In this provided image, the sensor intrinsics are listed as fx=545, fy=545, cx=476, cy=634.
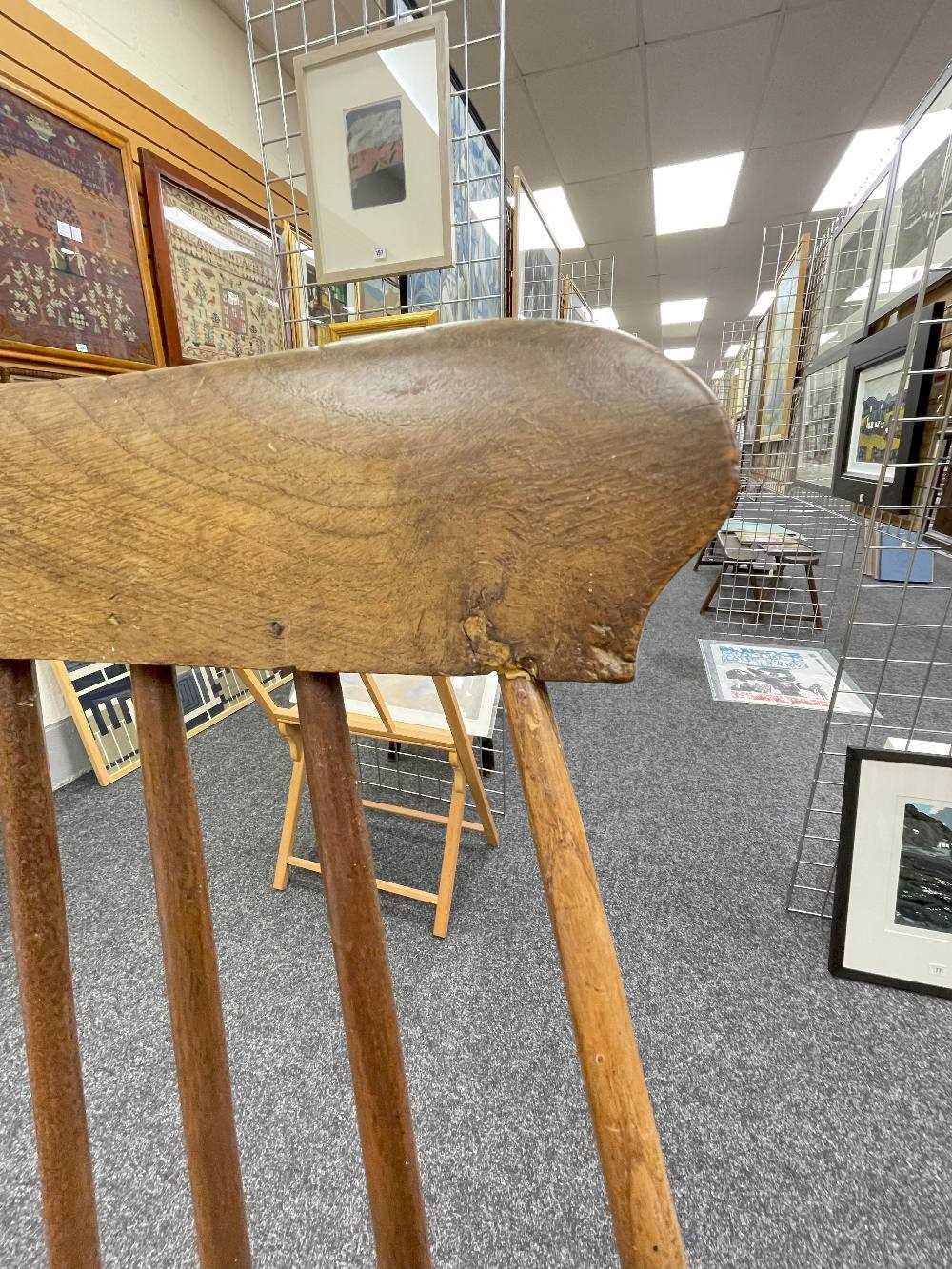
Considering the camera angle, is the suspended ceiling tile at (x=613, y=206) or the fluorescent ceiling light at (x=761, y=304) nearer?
the suspended ceiling tile at (x=613, y=206)

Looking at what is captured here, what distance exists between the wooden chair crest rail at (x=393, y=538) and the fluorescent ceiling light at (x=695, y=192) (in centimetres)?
432

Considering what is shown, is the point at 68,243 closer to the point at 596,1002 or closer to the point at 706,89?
the point at 596,1002

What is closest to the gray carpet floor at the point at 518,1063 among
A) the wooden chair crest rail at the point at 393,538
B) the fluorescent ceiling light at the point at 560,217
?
the wooden chair crest rail at the point at 393,538

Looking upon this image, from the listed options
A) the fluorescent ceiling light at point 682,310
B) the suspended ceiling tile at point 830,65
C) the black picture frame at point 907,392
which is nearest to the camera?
the black picture frame at point 907,392

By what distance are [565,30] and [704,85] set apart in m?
0.82

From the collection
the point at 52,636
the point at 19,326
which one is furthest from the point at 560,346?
the point at 19,326

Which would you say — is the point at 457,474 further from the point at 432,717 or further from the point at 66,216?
the point at 66,216

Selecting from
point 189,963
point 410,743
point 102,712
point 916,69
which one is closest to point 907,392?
point 410,743

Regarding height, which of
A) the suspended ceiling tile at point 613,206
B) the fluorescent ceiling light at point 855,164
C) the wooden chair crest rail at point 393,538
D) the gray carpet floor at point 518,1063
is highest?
the fluorescent ceiling light at point 855,164

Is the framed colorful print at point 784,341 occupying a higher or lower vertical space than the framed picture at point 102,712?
higher

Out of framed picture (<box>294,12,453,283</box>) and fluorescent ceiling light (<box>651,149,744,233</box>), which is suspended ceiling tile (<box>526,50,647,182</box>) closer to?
fluorescent ceiling light (<box>651,149,744,233</box>)

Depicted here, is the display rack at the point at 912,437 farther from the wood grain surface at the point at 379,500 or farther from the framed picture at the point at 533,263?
the wood grain surface at the point at 379,500

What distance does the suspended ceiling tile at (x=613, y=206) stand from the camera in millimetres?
3498

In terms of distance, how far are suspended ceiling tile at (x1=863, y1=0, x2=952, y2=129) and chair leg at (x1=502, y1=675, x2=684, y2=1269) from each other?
3.52 metres
